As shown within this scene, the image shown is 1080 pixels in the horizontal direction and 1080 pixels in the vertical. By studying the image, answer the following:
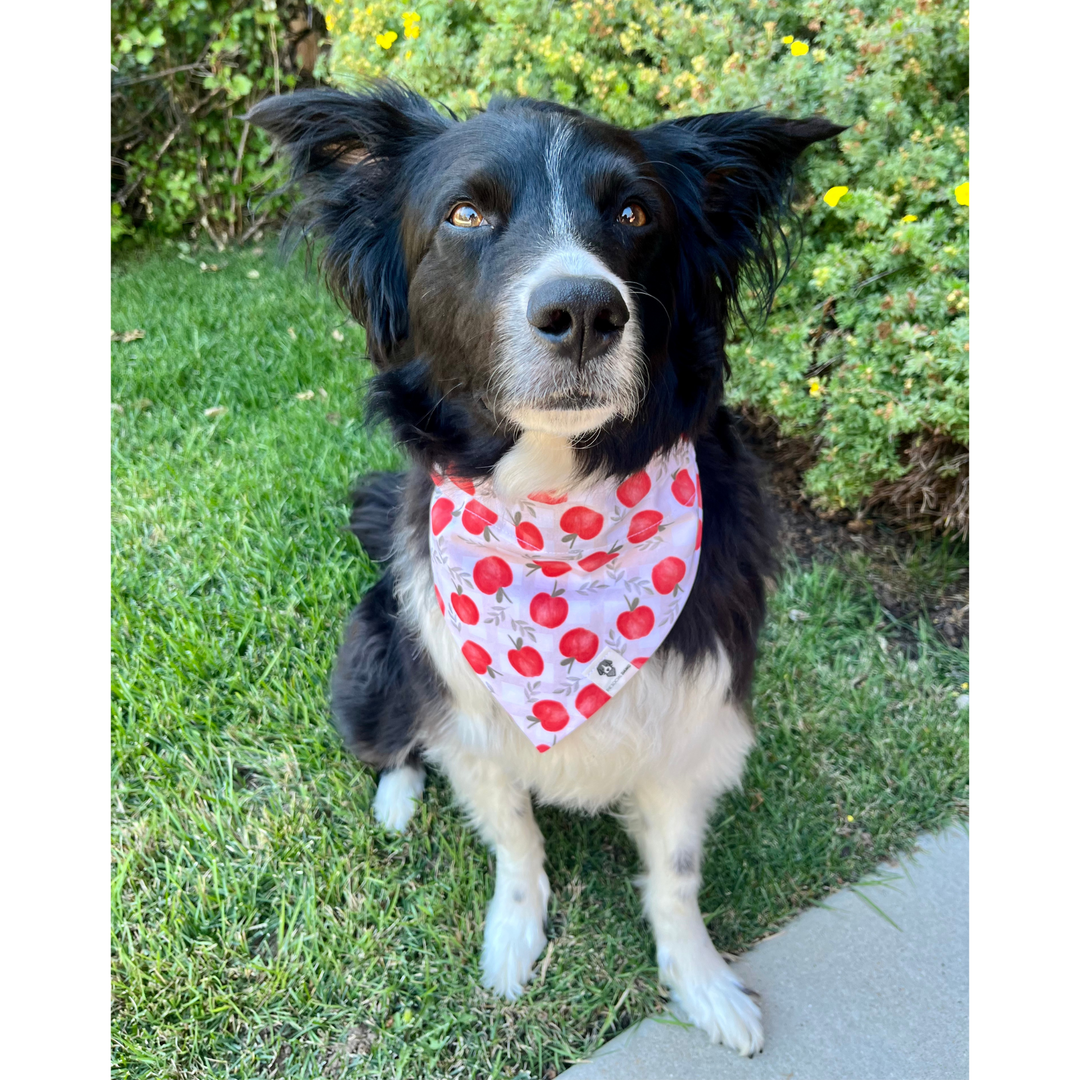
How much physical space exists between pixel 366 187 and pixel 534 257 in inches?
25.8

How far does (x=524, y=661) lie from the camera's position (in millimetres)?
2066

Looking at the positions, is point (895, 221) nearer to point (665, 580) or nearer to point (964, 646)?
point (964, 646)

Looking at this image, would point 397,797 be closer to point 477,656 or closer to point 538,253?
point 477,656

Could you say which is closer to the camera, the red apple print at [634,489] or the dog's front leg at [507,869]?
the red apple print at [634,489]

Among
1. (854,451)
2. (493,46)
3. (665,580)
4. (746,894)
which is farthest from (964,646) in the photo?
(493,46)

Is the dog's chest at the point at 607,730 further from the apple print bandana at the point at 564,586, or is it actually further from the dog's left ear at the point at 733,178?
the dog's left ear at the point at 733,178

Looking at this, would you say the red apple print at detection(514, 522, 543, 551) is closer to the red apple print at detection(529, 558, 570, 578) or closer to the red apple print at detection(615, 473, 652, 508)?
the red apple print at detection(529, 558, 570, 578)

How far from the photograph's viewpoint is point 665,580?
2.04 metres

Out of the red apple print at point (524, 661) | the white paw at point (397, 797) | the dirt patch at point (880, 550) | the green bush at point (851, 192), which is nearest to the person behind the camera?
the red apple print at point (524, 661)

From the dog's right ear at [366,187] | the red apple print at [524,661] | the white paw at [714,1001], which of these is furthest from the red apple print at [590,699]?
the dog's right ear at [366,187]

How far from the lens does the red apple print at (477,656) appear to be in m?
Result: 2.07

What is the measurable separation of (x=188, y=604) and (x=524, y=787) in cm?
155

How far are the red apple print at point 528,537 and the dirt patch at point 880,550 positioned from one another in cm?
159

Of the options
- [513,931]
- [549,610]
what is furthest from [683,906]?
[549,610]
